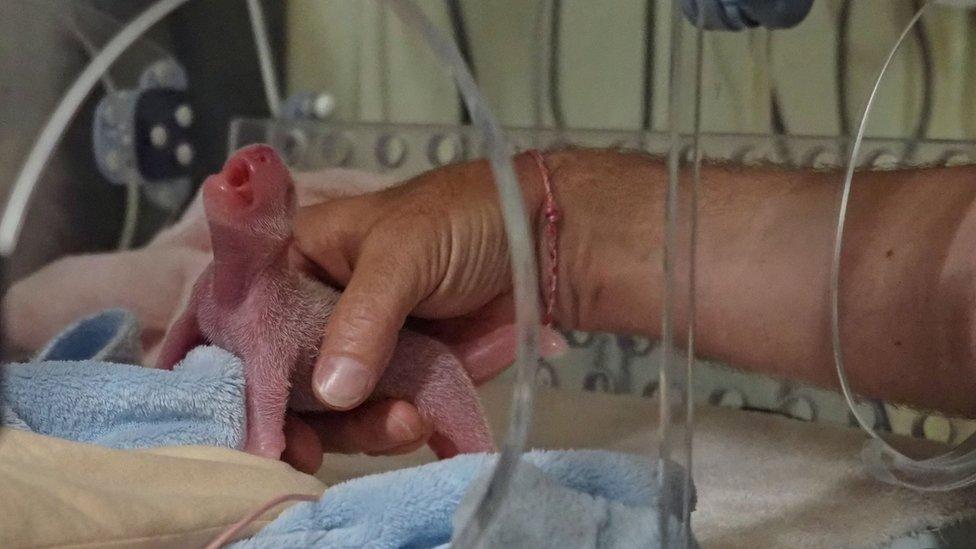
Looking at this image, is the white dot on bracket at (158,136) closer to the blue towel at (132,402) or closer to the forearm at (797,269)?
the blue towel at (132,402)

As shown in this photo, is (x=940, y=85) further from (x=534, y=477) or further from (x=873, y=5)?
(x=534, y=477)

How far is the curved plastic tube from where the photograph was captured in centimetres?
66

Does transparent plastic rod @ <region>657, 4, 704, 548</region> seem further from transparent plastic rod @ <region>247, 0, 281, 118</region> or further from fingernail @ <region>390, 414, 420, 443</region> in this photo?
transparent plastic rod @ <region>247, 0, 281, 118</region>

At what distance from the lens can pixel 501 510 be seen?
0.47 meters

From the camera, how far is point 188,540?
0.46m

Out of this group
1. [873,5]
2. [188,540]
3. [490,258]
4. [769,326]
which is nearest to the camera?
[188,540]

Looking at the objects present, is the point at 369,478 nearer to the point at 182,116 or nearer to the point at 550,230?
the point at 550,230

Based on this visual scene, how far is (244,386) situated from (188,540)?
0.18 metres

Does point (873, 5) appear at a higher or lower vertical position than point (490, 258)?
higher

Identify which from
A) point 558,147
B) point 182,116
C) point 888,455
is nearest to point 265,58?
→ point 182,116

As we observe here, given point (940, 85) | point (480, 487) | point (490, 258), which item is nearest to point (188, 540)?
point (480, 487)

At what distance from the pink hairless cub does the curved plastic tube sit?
12 centimetres

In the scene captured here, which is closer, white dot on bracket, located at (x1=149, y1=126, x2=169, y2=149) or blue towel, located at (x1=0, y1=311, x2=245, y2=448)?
blue towel, located at (x1=0, y1=311, x2=245, y2=448)

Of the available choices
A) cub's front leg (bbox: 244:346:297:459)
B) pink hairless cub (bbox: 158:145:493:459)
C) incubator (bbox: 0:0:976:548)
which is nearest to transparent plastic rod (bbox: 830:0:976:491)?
incubator (bbox: 0:0:976:548)
